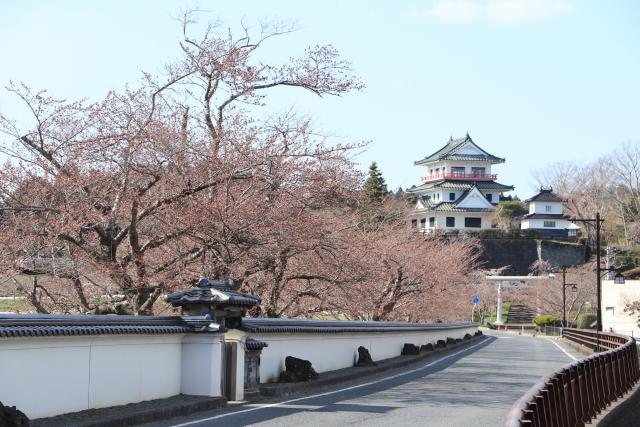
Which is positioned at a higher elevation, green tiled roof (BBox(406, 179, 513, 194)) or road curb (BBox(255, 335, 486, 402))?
green tiled roof (BBox(406, 179, 513, 194))

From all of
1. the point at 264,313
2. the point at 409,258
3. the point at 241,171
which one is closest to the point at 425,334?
the point at 409,258

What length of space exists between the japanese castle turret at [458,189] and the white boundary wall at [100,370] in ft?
317

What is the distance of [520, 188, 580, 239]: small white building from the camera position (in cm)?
11262

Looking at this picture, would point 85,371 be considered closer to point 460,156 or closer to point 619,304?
point 619,304

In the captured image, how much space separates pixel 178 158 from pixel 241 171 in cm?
139

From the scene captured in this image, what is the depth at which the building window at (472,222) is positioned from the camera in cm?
11294

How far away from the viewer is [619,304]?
224 feet

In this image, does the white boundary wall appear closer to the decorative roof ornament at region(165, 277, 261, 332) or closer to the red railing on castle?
the decorative roof ornament at region(165, 277, 261, 332)

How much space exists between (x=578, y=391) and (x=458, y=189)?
4196 inches

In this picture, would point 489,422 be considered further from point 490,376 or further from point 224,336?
point 490,376

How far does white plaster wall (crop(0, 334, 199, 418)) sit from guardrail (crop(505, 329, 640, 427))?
5645 mm

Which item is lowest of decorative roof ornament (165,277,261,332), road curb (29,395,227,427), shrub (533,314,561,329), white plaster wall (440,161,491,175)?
shrub (533,314,561,329)

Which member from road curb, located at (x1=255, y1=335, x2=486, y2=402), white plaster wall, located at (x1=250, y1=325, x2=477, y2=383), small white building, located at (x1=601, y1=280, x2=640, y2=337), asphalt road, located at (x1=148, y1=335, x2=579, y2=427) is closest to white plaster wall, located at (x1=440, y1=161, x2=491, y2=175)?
small white building, located at (x1=601, y1=280, x2=640, y2=337)

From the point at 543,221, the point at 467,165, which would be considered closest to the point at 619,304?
the point at 543,221
